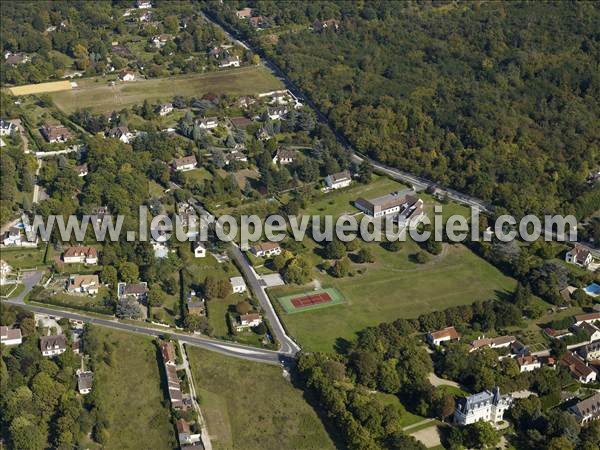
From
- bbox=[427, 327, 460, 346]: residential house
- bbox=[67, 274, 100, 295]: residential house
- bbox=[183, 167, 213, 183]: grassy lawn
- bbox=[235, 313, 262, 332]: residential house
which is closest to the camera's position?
bbox=[427, 327, 460, 346]: residential house

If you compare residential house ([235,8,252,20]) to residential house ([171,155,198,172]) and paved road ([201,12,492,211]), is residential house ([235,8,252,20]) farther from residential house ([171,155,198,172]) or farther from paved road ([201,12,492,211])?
residential house ([171,155,198,172])

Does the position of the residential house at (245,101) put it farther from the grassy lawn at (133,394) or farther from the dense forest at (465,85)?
the grassy lawn at (133,394)

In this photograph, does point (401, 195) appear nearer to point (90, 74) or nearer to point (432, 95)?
point (432, 95)

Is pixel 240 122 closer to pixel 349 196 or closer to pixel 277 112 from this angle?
pixel 277 112

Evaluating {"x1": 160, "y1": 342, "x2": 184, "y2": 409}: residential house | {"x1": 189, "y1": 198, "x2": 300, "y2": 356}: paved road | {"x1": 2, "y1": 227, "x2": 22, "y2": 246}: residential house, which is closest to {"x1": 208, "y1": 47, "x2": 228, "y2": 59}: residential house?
{"x1": 189, "y1": 198, "x2": 300, "y2": 356}: paved road

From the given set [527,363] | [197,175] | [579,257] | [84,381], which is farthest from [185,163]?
[527,363]

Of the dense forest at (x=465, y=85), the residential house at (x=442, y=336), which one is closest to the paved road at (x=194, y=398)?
the residential house at (x=442, y=336)
